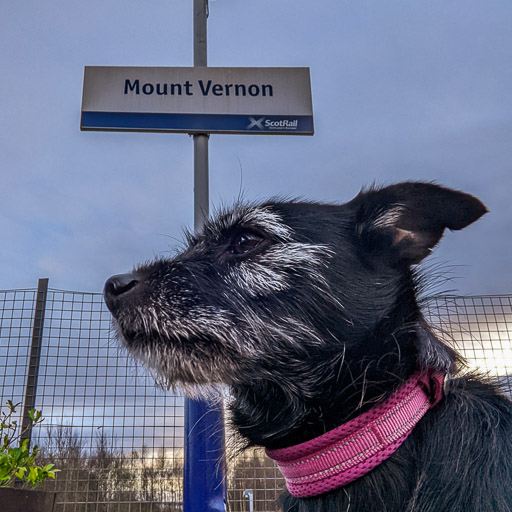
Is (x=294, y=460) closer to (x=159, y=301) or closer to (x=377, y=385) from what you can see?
(x=377, y=385)

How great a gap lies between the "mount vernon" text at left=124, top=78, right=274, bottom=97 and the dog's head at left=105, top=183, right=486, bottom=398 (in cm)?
190

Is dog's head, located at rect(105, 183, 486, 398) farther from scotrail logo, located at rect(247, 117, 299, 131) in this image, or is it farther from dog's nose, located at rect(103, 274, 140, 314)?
scotrail logo, located at rect(247, 117, 299, 131)

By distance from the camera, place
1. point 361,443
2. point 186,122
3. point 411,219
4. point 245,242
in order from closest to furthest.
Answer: point 361,443 → point 411,219 → point 245,242 → point 186,122

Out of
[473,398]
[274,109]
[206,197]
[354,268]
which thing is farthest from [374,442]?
[274,109]

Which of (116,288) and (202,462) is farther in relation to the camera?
(202,462)

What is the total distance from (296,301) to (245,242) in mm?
290

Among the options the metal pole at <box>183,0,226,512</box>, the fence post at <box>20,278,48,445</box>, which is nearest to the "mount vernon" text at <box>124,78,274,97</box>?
the metal pole at <box>183,0,226,512</box>

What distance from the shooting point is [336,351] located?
1.29 meters

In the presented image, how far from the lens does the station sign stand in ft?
9.97

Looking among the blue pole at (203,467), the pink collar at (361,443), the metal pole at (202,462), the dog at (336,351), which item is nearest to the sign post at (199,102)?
the metal pole at (202,462)

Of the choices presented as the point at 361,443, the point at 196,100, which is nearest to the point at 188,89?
the point at 196,100

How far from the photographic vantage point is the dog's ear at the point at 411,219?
1.31 metres

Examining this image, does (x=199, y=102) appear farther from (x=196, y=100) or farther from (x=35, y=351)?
(x=35, y=351)

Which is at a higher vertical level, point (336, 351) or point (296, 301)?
point (296, 301)
